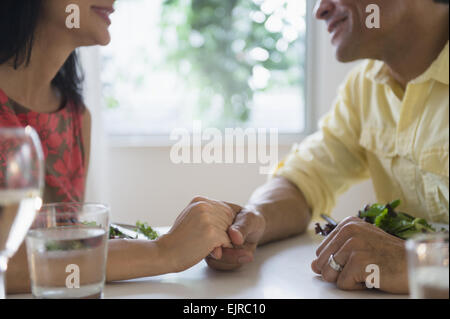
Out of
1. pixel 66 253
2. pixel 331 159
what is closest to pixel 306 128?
pixel 331 159

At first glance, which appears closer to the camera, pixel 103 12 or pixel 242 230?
pixel 242 230

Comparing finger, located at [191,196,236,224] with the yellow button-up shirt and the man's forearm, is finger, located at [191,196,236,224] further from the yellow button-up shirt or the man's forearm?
the yellow button-up shirt

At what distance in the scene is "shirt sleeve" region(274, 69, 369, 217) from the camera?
4.60 ft

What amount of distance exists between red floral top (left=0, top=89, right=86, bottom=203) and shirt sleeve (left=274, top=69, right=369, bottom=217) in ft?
1.78

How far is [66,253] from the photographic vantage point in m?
0.58

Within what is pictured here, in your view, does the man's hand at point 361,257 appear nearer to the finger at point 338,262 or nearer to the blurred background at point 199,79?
the finger at point 338,262

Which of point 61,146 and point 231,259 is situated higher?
point 61,146

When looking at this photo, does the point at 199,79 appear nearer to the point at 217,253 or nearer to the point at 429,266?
the point at 217,253

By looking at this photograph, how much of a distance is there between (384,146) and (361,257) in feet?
2.40

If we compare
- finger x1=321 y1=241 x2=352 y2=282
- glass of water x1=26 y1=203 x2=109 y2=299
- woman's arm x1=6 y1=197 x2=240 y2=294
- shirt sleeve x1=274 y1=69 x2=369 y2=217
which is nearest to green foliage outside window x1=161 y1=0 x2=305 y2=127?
shirt sleeve x1=274 y1=69 x2=369 y2=217

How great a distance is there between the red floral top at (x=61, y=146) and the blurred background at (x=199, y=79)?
1.35 meters

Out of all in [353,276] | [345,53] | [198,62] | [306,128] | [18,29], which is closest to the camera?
[353,276]
